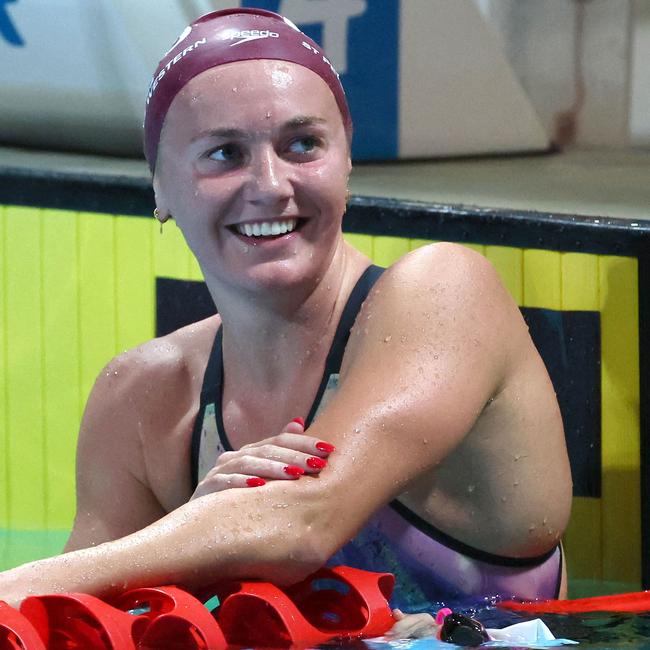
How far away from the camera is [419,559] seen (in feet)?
7.72

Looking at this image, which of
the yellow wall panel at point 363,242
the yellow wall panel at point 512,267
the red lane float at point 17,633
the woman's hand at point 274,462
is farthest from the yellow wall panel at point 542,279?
the red lane float at point 17,633

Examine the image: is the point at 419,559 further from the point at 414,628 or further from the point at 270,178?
the point at 270,178

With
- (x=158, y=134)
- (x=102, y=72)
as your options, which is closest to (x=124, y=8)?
(x=102, y=72)

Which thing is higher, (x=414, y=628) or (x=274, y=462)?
(x=274, y=462)

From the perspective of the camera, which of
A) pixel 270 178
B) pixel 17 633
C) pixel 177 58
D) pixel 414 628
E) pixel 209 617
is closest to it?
pixel 17 633

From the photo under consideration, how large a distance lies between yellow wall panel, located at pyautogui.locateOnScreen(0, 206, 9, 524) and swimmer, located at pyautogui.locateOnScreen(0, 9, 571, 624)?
54.7 inches

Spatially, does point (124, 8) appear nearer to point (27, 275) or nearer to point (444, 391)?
point (27, 275)

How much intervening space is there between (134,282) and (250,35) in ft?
5.10

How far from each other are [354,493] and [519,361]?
44cm

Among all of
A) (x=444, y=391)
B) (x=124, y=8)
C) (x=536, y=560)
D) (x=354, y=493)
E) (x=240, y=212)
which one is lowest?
(x=536, y=560)

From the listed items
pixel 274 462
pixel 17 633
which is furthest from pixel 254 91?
pixel 17 633

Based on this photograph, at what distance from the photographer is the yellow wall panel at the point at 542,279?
314cm

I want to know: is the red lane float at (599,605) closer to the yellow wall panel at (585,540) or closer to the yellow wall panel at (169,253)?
the yellow wall panel at (585,540)

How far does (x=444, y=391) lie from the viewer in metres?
2.07
